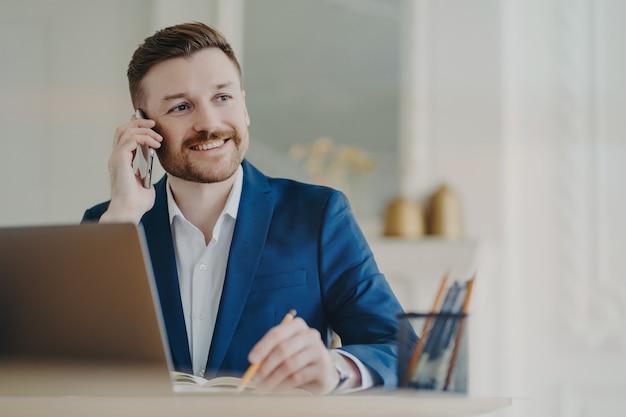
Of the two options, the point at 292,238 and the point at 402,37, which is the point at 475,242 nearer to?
the point at 402,37

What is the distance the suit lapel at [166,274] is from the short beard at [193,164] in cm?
7

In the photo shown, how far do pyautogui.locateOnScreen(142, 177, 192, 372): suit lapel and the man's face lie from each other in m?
0.09

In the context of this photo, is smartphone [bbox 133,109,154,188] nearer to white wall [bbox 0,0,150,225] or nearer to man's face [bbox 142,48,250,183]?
man's face [bbox 142,48,250,183]

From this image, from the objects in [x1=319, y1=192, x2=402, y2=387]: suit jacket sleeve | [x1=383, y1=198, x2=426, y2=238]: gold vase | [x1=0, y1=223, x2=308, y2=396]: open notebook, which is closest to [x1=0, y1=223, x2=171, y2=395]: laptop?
[x1=0, y1=223, x2=308, y2=396]: open notebook

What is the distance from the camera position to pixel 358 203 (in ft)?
12.1

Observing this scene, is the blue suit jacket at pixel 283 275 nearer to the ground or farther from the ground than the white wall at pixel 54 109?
nearer to the ground

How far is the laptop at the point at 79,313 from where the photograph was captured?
1008 mm

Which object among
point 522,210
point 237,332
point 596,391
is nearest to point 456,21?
point 522,210

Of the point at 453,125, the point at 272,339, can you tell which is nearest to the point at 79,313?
the point at 272,339

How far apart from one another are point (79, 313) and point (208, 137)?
665mm

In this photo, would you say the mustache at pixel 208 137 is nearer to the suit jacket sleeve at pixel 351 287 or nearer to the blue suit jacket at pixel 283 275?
the blue suit jacket at pixel 283 275

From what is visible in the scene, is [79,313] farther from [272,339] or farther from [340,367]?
[340,367]

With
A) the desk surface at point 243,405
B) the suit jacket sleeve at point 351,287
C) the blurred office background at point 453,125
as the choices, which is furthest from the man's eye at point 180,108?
the blurred office background at point 453,125

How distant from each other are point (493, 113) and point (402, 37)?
52 centimetres
